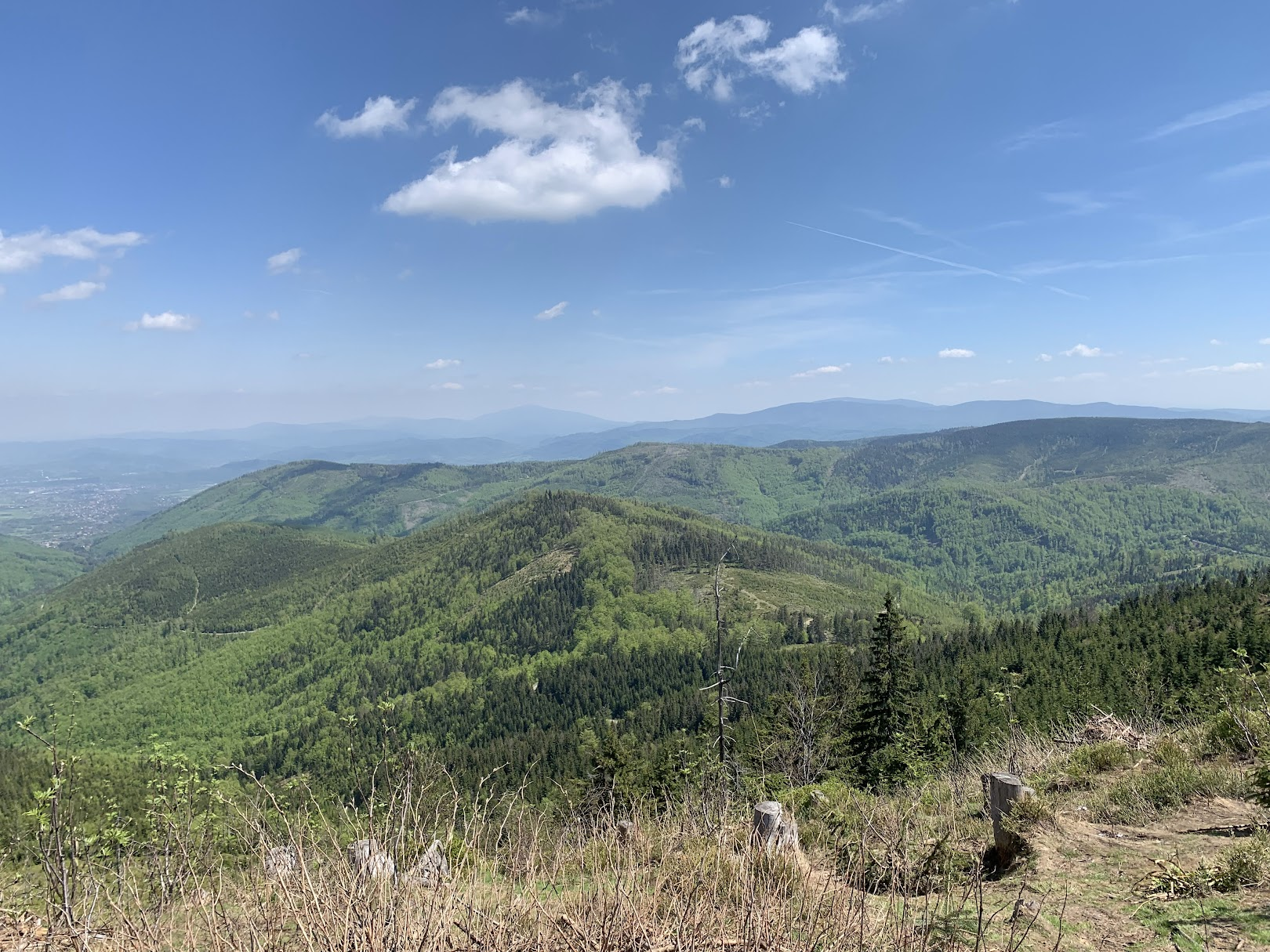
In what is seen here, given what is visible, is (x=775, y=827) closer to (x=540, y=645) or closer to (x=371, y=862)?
(x=371, y=862)

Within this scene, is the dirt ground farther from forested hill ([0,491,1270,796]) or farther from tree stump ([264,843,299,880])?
forested hill ([0,491,1270,796])

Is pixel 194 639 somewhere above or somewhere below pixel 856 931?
below

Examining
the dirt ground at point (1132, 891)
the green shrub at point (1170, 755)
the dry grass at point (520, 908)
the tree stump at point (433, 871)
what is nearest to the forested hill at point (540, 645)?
the green shrub at point (1170, 755)

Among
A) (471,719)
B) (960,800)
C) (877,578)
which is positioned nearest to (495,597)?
(471,719)

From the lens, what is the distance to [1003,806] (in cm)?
707

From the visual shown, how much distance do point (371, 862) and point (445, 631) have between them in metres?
148

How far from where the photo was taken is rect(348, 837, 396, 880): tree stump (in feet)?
11.0

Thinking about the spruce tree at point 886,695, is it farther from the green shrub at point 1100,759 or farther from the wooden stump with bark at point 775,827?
the wooden stump with bark at point 775,827

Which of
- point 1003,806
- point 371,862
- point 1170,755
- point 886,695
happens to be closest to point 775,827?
point 1003,806

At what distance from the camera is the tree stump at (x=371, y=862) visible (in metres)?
3.35

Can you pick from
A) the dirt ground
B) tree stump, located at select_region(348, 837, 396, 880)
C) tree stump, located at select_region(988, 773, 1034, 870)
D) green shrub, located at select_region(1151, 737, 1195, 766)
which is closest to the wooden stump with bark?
the dirt ground

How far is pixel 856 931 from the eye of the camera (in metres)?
3.56

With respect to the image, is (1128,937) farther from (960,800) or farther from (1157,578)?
(1157,578)

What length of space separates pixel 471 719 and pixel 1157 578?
20825cm
